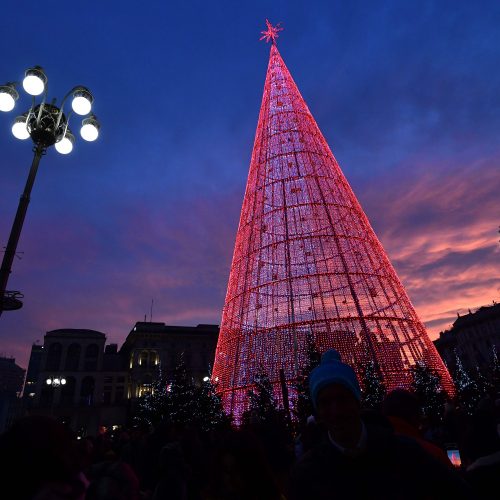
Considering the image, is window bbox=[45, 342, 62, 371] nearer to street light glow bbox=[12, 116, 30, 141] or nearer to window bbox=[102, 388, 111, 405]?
window bbox=[102, 388, 111, 405]

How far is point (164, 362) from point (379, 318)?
5300cm

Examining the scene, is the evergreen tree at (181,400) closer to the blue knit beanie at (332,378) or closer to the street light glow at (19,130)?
the street light glow at (19,130)

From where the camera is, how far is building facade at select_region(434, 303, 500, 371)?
200 ft

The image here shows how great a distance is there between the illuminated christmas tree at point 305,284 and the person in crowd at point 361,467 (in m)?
12.8

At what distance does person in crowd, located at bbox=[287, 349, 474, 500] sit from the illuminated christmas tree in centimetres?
1276

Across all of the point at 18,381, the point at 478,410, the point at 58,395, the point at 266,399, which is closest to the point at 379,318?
the point at 266,399

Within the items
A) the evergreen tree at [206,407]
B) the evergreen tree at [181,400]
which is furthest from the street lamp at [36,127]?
the evergreen tree at [181,400]

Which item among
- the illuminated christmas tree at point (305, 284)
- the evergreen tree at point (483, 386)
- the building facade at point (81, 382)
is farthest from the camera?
the building facade at point (81, 382)

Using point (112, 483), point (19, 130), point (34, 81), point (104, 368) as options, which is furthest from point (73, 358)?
point (112, 483)

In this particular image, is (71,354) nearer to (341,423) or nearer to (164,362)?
(164,362)

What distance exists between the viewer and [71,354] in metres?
61.2

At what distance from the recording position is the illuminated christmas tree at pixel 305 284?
569 inches

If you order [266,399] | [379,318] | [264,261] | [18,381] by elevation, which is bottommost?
[266,399]

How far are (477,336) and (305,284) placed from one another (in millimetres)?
65203
